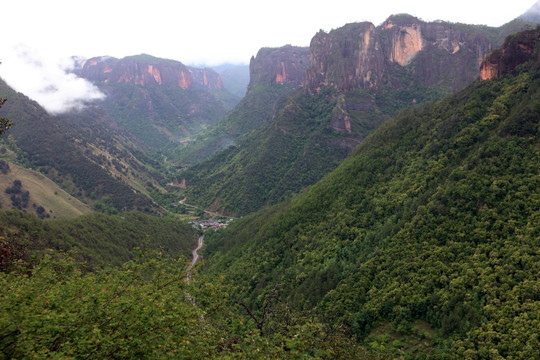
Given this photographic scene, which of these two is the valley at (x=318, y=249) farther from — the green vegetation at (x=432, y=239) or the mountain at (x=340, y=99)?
the mountain at (x=340, y=99)

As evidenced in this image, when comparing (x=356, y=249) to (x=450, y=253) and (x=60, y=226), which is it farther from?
(x=60, y=226)

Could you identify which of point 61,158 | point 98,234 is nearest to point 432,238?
point 98,234

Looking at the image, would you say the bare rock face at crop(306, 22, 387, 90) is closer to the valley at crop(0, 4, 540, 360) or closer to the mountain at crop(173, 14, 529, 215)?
the mountain at crop(173, 14, 529, 215)

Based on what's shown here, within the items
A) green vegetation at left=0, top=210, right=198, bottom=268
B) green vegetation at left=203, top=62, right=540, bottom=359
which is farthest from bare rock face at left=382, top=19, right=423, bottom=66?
green vegetation at left=0, top=210, right=198, bottom=268

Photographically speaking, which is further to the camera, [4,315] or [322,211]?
[322,211]

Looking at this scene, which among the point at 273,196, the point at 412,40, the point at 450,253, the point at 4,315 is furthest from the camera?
the point at 412,40

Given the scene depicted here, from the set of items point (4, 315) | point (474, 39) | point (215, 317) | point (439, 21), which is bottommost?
point (215, 317)

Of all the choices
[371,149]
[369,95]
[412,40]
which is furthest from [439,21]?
[371,149]
